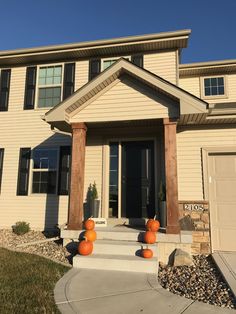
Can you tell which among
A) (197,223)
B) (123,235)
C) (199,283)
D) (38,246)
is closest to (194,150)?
(197,223)

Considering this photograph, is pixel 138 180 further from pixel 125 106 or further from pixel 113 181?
pixel 125 106

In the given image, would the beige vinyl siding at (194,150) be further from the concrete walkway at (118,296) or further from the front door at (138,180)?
the concrete walkway at (118,296)

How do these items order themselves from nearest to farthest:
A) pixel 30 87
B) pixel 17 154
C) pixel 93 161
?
pixel 93 161
pixel 17 154
pixel 30 87

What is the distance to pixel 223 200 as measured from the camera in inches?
267

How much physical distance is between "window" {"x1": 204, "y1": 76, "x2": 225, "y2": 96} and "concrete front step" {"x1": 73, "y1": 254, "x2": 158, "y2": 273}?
686 centimetres

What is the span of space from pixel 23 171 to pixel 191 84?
6783 mm

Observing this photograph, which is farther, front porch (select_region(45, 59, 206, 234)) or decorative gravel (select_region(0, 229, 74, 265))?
front porch (select_region(45, 59, 206, 234))

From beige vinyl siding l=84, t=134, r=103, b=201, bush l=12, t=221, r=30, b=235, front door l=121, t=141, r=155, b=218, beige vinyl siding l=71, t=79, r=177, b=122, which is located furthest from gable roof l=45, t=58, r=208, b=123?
bush l=12, t=221, r=30, b=235

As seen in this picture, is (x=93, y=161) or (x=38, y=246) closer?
(x=38, y=246)

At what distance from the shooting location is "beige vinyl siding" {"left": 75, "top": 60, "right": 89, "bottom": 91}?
9.30 m

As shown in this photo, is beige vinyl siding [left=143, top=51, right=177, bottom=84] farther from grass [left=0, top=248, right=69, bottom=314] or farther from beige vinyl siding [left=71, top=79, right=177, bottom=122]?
grass [left=0, top=248, right=69, bottom=314]

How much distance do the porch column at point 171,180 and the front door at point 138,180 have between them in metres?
1.68

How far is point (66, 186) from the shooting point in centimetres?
871

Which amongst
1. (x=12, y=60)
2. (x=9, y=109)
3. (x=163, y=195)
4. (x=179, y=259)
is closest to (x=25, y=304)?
(x=179, y=259)
